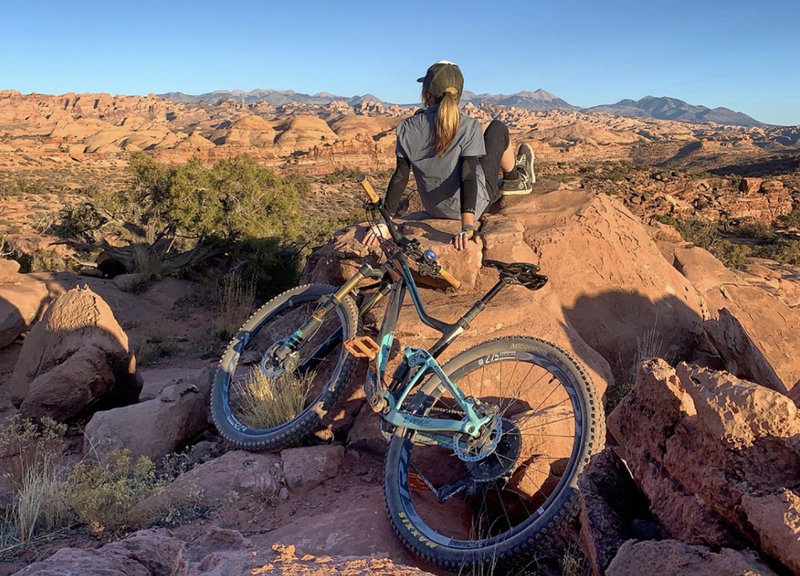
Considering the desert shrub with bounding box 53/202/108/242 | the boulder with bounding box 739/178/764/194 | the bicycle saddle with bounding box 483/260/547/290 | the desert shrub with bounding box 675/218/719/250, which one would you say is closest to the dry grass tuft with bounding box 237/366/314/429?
the bicycle saddle with bounding box 483/260/547/290

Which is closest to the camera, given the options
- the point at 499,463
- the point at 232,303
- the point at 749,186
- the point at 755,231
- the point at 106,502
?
the point at 499,463

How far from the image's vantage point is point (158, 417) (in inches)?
186

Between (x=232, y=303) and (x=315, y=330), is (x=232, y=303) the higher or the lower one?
the lower one

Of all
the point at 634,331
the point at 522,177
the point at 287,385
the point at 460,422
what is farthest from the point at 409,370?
the point at 522,177

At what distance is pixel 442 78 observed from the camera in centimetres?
439

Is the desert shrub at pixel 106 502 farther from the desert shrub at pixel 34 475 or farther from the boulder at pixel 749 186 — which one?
the boulder at pixel 749 186

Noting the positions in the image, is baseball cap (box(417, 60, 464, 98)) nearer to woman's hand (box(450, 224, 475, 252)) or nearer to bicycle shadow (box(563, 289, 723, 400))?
woman's hand (box(450, 224, 475, 252))

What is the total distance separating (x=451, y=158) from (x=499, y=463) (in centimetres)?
262

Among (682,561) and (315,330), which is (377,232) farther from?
(682,561)

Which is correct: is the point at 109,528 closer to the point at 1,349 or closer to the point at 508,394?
the point at 508,394

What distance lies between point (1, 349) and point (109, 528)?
21.7ft

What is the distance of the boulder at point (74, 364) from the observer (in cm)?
520

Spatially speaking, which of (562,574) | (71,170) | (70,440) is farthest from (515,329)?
(71,170)

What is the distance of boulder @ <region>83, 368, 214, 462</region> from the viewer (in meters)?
4.54
